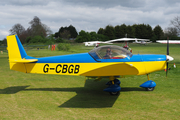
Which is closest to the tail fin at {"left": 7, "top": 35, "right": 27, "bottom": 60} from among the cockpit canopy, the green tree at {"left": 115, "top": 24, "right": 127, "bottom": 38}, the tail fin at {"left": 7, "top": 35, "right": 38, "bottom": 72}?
the tail fin at {"left": 7, "top": 35, "right": 38, "bottom": 72}

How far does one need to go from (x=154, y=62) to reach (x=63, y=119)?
3.88 metres

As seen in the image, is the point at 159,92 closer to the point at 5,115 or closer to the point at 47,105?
the point at 47,105

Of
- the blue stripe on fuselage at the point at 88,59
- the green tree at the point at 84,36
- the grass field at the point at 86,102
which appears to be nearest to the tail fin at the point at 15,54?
the grass field at the point at 86,102

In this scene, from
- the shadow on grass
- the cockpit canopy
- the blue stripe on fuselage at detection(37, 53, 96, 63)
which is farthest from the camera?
the blue stripe on fuselage at detection(37, 53, 96, 63)

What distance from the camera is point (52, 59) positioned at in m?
6.57

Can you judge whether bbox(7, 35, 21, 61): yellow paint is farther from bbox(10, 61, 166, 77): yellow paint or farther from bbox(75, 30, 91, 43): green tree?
bbox(75, 30, 91, 43): green tree

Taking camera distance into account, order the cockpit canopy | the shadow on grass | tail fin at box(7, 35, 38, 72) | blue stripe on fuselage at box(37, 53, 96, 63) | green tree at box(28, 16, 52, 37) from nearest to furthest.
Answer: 1. the shadow on grass
2. the cockpit canopy
3. blue stripe on fuselage at box(37, 53, 96, 63)
4. tail fin at box(7, 35, 38, 72)
5. green tree at box(28, 16, 52, 37)

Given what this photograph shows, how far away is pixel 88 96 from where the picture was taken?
6.35 meters

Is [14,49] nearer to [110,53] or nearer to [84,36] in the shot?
[110,53]

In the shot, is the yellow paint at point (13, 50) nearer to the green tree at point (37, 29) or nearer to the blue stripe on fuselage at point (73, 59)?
the blue stripe on fuselage at point (73, 59)

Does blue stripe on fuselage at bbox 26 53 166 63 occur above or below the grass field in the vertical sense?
above

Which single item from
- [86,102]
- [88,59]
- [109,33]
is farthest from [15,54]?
[109,33]

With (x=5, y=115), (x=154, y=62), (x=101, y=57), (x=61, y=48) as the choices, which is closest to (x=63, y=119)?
(x=5, y=115)

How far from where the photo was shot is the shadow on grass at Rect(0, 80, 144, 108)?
5.50m
